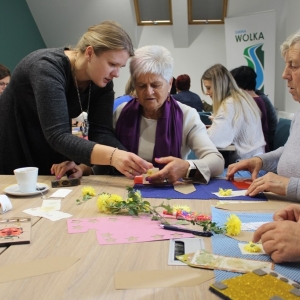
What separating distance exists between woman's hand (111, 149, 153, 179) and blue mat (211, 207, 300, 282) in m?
0.39

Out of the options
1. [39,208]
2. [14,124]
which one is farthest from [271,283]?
[14,124]

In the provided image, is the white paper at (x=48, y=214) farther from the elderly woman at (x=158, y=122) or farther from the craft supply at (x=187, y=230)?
the elderly woman at (x=158, y=122)

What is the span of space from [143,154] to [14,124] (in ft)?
2.16

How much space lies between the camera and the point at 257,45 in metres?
6.14

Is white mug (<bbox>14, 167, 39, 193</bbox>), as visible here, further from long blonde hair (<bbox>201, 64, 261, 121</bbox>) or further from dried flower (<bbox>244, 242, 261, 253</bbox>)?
long blonde hair (<bbox>201, 64, 261, 121</bbox>)

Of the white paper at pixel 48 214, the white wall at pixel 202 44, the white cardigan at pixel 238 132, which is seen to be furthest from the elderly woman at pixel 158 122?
the white wall at pixel 202 44

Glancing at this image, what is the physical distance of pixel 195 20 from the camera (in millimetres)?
Result: 6914

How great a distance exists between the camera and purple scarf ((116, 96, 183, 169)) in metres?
1.92

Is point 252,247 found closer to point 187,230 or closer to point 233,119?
point 187,230

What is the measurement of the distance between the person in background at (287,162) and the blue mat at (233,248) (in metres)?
0.23

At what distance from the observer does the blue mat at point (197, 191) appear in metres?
1.45

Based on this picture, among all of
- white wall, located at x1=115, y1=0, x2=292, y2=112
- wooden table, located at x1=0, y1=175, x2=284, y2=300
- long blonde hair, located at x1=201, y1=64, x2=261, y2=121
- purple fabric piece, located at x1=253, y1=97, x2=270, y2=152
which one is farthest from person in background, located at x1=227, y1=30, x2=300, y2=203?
white wall, located at x1=115, y1=0, x2=292, y2=112

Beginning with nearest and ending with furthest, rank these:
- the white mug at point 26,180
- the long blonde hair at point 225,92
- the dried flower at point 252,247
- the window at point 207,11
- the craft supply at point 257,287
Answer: the craft supply at point 257,287, the dried flower at point 252,247, the white mug at point 26,180, the long blonde hair at point 225,92, the window at point 207,11

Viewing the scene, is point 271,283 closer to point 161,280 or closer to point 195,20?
point 161,280
